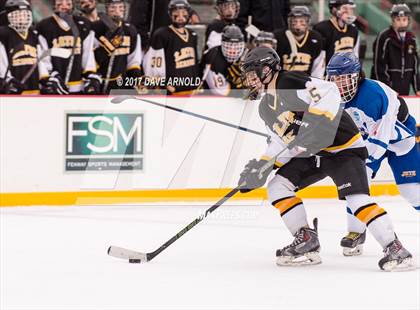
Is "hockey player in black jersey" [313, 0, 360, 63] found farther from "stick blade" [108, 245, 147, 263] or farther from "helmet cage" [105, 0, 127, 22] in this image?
"stick blade" [108, 245, 147, 263]

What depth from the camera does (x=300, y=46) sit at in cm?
777

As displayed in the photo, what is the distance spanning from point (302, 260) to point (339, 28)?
3302mm

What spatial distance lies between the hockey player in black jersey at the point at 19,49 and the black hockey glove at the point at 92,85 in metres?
0.29

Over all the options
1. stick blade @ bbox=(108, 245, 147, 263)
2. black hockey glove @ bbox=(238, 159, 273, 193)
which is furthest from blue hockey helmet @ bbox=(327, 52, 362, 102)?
stick blade @ bbox=(108, 245, 147, 263)

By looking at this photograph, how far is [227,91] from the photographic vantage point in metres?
7.26

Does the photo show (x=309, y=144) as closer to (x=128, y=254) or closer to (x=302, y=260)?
(x=302, y=260)

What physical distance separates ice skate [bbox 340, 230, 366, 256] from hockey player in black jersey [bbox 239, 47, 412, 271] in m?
0.38

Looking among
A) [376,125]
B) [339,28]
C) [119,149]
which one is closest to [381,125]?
[376,125]

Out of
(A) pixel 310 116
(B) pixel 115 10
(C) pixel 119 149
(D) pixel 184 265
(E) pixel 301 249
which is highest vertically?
(A) pixel 310 116

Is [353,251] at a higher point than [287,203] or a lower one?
lower

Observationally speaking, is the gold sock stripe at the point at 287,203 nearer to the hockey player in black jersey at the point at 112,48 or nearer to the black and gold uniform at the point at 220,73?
the black and gold uniform at the point at 220,73

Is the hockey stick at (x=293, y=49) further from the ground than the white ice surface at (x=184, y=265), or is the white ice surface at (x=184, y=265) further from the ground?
the hockey stick at (x=293, y=49)

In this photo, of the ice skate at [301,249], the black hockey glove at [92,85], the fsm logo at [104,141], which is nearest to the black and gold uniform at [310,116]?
the ice skate at [301,249]

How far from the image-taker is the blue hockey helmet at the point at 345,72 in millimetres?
5070
